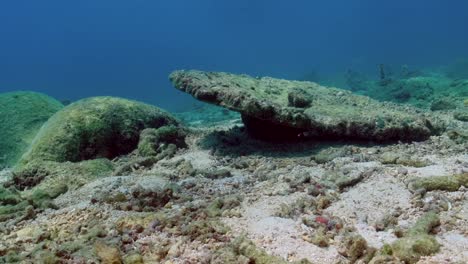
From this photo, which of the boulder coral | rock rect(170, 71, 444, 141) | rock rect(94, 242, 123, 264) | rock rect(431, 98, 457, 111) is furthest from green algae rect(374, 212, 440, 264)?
rock rect(431, 98, 457, 111)

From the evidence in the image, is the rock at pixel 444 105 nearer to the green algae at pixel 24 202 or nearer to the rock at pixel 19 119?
the green algae at pixel 24 202

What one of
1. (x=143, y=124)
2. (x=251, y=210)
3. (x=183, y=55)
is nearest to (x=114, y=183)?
(x=251, y=210)

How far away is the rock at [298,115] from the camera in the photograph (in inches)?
278

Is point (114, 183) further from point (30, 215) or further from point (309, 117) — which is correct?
point (309, 117)

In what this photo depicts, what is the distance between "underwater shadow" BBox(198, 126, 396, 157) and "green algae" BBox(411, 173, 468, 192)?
264 centimetres

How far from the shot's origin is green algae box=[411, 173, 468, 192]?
14.7 ft

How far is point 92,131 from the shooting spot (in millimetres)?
8953

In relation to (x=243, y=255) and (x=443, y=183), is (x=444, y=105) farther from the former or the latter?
(x=243, y=255)

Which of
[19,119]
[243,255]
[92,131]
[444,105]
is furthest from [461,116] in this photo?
[19,119]

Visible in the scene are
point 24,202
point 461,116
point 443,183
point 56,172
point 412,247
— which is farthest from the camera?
point 461,116

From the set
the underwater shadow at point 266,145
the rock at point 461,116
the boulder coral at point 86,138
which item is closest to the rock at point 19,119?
the boulder coral at point 86,138

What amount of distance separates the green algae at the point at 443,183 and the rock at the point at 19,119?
35.3 ft

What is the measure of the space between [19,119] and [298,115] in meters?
9.92

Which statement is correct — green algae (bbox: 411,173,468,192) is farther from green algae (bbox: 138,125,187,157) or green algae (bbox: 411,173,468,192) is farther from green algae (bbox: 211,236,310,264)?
green algae (bbox: 138,125,187,157)
